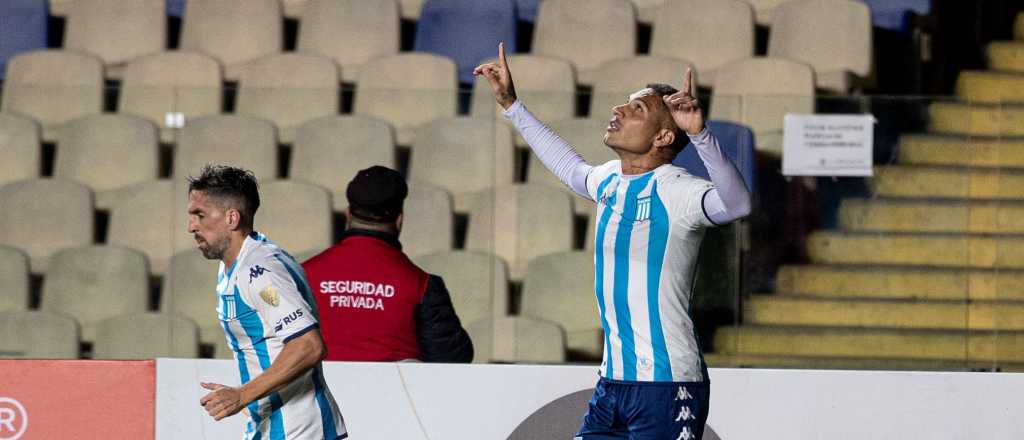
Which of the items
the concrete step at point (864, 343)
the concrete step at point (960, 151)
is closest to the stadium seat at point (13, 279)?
the concrete step at point (864, 343)

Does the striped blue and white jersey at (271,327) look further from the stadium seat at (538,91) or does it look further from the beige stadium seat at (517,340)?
the stadium seat at (538,91)

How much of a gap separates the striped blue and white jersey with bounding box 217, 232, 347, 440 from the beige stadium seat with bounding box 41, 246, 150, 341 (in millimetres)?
2402

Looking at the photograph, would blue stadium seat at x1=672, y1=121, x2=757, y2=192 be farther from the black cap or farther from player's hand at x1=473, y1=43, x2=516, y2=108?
player's hand at x1=473, y1=43, x2=516, y2=108

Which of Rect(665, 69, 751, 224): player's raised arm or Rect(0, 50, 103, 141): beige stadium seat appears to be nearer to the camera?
Rect(665, 69, 751, 224): player's raised arm

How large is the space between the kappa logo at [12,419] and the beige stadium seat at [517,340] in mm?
1739

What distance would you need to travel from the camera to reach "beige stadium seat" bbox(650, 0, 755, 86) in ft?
27.5

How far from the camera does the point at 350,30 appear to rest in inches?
350

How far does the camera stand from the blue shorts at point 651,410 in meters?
3.94

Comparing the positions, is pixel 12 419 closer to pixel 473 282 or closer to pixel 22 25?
pixel 473 282

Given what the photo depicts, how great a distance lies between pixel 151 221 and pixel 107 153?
2.39 feet

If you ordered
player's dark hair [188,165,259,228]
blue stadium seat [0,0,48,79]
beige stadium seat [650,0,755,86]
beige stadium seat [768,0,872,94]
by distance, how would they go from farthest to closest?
blue stadium seat [0,0,48,79], beige stadium seat [650,0,755,86], beige stadium seat [768,0,872,94], player's dark hair [188,165,259,228]

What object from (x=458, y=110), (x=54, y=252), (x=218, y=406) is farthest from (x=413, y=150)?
(x=218, y=406)

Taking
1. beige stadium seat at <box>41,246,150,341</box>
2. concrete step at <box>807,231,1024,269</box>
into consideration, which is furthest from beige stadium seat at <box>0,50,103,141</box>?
concrete step at <box>807,231,1024,269</box>

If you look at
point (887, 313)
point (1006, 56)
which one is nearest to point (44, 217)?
point (887, 313)
